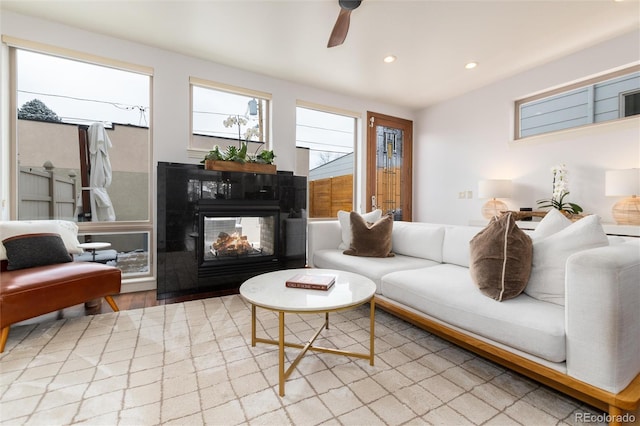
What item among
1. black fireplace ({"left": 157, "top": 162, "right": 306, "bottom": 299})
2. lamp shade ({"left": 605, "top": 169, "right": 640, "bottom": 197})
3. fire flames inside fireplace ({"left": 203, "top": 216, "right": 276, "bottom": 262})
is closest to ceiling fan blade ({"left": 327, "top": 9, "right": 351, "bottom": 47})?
black fireplace ({"left": 157, "top": 162, "right": 306, "bottom": 299})

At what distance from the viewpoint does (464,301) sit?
166cm

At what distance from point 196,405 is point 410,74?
401cm

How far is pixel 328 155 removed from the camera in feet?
14.7

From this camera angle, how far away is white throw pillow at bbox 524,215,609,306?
1499 millimetres

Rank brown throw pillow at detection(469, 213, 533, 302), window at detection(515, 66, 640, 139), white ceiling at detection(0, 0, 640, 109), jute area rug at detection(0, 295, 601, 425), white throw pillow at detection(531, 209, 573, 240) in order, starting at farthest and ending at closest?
1. window at detection(515, 66, 640, 139)
2. white ceiling at detection(0, 0, 640, 109)
3. white throw pillow at detection(531, 209, 573, 240)
4. brown throw pillow at detection(469, 213, 533, 302)
5. jute area rug at detection(0, 295, 601, 425)

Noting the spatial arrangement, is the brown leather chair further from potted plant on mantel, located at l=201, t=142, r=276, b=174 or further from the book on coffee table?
the book on coffee table

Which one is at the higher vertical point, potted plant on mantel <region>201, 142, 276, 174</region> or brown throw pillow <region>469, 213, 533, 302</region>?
potted plant on mantel <region>201, 142, 276, 174</region>

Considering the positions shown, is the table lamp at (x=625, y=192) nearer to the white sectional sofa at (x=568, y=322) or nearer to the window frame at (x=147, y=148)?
the white sectional sofa at (x=568, y=322)

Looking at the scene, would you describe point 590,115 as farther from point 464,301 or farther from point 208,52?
point 208,52

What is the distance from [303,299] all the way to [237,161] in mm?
2059

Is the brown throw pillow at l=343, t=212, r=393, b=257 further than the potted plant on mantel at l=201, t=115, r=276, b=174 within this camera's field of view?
No

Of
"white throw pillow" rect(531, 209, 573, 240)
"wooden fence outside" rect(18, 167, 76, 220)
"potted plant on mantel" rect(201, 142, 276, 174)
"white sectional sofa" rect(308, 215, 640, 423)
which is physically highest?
"potted plant on mantel" rect(201, 142, 276, 174)

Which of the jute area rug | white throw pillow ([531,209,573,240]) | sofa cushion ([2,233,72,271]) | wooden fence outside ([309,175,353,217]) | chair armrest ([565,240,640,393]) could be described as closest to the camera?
chair armrest ([565,240,640,393])

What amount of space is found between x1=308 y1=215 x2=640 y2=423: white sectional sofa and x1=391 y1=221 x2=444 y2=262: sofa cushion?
54 cm
